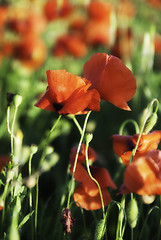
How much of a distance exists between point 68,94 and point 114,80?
78 millimetres

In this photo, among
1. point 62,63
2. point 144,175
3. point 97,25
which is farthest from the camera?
point 62,63

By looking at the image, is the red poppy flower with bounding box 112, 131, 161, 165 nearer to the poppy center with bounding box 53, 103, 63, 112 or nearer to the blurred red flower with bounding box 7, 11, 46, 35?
the poppy center with bounding box 53, 103, 63, 112

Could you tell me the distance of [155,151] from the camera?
1.68 feet

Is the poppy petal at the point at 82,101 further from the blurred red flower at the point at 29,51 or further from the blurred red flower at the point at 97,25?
Answer: the blurred red flower at the point at 97,25

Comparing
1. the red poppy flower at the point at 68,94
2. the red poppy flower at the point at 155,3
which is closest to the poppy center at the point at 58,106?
the red poppy flower at the point at 68,94

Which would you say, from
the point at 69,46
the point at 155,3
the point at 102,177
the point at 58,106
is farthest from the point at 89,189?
the point at 155,3

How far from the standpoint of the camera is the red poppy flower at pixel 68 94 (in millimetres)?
530

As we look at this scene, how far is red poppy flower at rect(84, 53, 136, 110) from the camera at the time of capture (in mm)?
552

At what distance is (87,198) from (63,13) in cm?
132

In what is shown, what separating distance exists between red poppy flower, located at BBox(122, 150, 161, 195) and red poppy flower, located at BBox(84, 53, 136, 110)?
0.11 meters

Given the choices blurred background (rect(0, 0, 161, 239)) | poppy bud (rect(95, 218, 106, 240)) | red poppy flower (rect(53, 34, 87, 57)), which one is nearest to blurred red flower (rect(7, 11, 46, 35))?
blurred background (rect(0, 0, 161, 239))

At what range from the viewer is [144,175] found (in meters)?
0.48

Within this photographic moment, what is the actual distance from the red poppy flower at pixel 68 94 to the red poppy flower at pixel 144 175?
0.38 feet

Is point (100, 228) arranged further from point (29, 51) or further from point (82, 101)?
point (29, 51)
